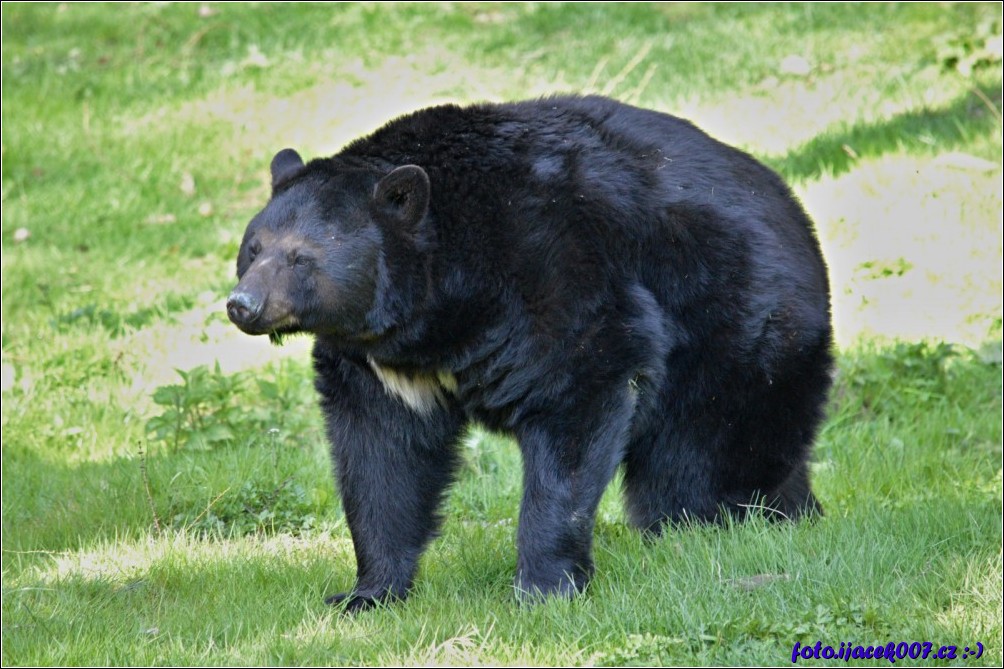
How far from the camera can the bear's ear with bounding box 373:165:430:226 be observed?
15.7ft

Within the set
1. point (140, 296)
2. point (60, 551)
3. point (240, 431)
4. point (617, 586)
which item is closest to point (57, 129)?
point (140, 296)

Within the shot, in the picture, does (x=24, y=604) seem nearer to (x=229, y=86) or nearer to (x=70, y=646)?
(x=70, y=646)

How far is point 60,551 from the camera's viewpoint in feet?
19.3

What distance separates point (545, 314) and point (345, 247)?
0.79 meters

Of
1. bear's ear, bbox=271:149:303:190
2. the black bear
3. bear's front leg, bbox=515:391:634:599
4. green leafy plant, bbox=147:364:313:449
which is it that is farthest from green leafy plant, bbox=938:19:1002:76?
bear's ear, bbox=271:149:303:190

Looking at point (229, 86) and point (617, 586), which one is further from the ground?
point (229, 86)

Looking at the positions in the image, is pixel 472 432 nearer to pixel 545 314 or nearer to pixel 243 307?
pixel 545 314

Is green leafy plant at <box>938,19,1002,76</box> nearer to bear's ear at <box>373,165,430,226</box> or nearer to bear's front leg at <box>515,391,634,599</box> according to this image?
bear's front leg at <box>515,391,634,599</box>

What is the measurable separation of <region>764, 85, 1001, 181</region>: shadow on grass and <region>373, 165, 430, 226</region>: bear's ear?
5675mm

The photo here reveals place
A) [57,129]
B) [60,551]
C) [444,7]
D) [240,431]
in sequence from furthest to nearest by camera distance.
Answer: [444,7], [57,129], [240,431], [60,551]

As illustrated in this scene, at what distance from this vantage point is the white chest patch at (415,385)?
506 centimetres

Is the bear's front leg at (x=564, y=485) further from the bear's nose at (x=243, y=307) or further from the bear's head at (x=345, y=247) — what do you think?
the bear's nose at (x=243, y=307)

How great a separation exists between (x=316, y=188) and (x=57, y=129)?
9.40 m

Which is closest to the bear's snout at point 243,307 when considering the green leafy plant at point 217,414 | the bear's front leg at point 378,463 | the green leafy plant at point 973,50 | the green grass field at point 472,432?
the bear's front leg at point 378,463
